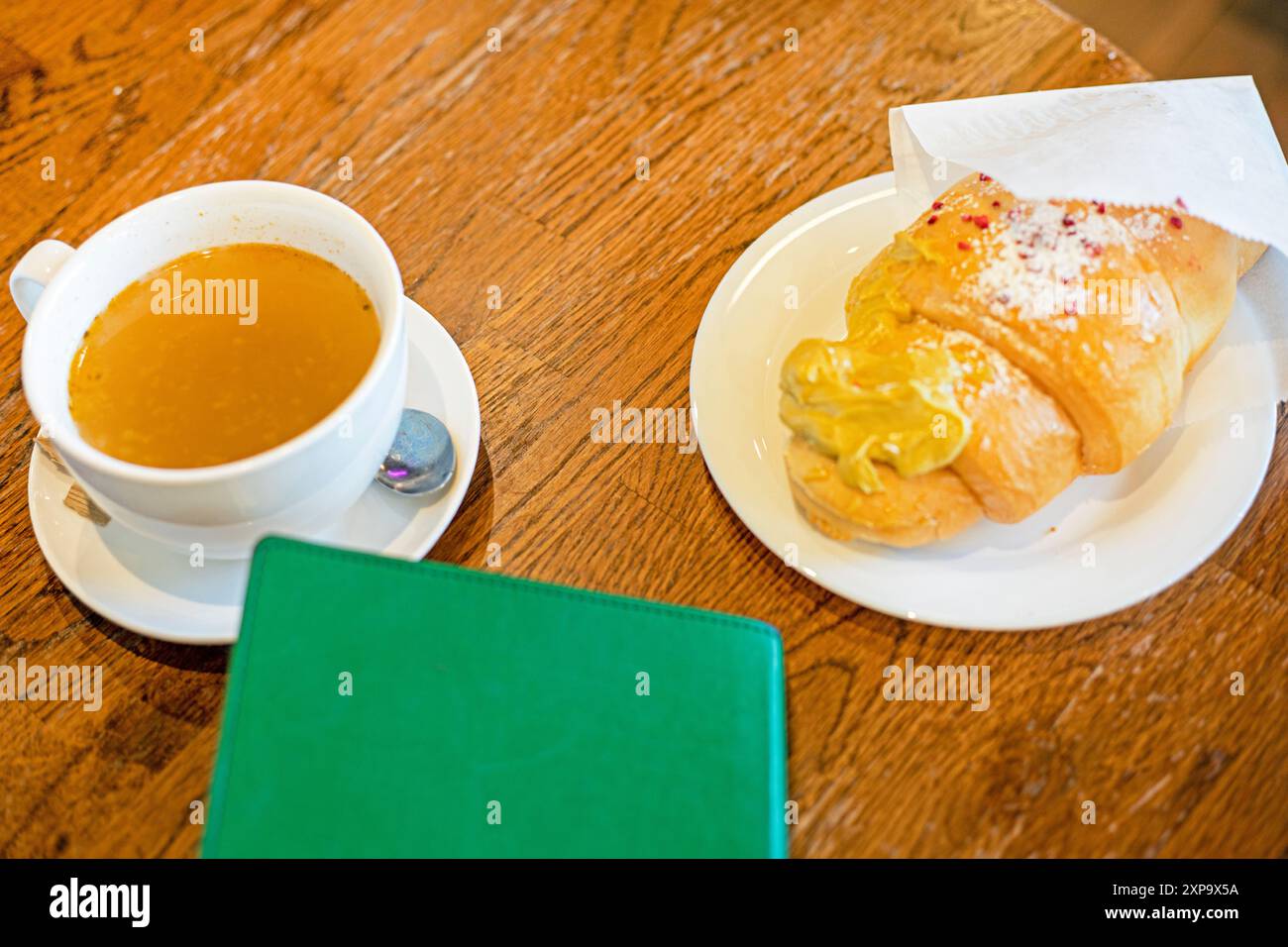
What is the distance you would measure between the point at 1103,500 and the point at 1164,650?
0.14m

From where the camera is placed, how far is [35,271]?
29.9 inches

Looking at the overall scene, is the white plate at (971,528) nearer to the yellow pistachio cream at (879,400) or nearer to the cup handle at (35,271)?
the yellow pistachio cream at (879,400)

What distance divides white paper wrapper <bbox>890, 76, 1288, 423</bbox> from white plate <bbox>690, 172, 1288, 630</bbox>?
0.01 metres

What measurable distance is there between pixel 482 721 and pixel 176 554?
12.2 inches

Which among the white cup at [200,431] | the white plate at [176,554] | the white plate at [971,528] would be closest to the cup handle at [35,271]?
the white cup at [200,431]

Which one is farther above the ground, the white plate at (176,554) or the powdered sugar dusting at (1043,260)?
the powdered sugar dusting at (1043,260)

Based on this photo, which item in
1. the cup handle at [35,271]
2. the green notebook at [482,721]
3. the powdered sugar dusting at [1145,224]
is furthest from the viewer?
the powdered sugar dusting at [1145,224]

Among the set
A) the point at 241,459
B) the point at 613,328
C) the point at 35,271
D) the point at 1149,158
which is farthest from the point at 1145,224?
the point at 35,271

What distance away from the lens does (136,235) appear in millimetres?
777

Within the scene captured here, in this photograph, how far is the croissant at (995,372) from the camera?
79 cm

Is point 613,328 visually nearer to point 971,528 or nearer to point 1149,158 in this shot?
point 971,528

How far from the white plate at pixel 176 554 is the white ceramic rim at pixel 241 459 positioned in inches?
2.1

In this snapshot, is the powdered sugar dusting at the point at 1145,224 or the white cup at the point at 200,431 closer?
the white cup at the point at 200,431

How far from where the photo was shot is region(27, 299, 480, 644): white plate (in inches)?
30.4
